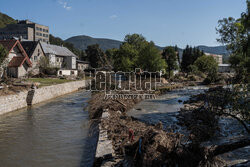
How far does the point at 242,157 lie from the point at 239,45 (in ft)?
94.8

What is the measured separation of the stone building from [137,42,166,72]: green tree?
3756 inches

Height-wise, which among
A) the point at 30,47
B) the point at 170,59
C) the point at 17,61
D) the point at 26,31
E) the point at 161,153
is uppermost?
the point at 26,31

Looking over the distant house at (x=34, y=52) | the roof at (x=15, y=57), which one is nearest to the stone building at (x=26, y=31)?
the distant house at (x=34, y=52)

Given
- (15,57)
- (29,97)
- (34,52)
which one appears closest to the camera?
(29,97)

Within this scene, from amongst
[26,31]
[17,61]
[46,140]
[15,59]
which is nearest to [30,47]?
[15,59]

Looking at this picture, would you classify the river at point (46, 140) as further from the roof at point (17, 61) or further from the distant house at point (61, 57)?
the distant house at point (61, 57)

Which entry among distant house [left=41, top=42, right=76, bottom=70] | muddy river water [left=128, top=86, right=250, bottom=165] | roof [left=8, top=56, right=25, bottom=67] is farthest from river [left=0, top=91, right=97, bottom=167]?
distant house [left=41, top=42, right=76, bottom=70]

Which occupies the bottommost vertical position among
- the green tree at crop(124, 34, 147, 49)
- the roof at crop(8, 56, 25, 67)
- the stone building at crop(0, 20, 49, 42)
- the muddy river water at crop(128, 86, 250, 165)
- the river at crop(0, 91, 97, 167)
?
the river at crop(0, 91, 97, 167)

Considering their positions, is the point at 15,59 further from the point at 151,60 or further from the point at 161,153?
the point at 161,153

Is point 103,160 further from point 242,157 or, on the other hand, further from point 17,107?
point 17,107

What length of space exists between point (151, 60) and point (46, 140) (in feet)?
127

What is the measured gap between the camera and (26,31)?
125125mm

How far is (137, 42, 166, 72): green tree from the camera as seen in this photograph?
159 feet

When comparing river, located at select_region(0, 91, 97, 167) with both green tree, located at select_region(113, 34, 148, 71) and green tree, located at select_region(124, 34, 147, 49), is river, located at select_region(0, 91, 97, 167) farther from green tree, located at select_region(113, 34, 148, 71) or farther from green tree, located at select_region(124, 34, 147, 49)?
green tree, located at select_region(124, 34, 147, 49)
